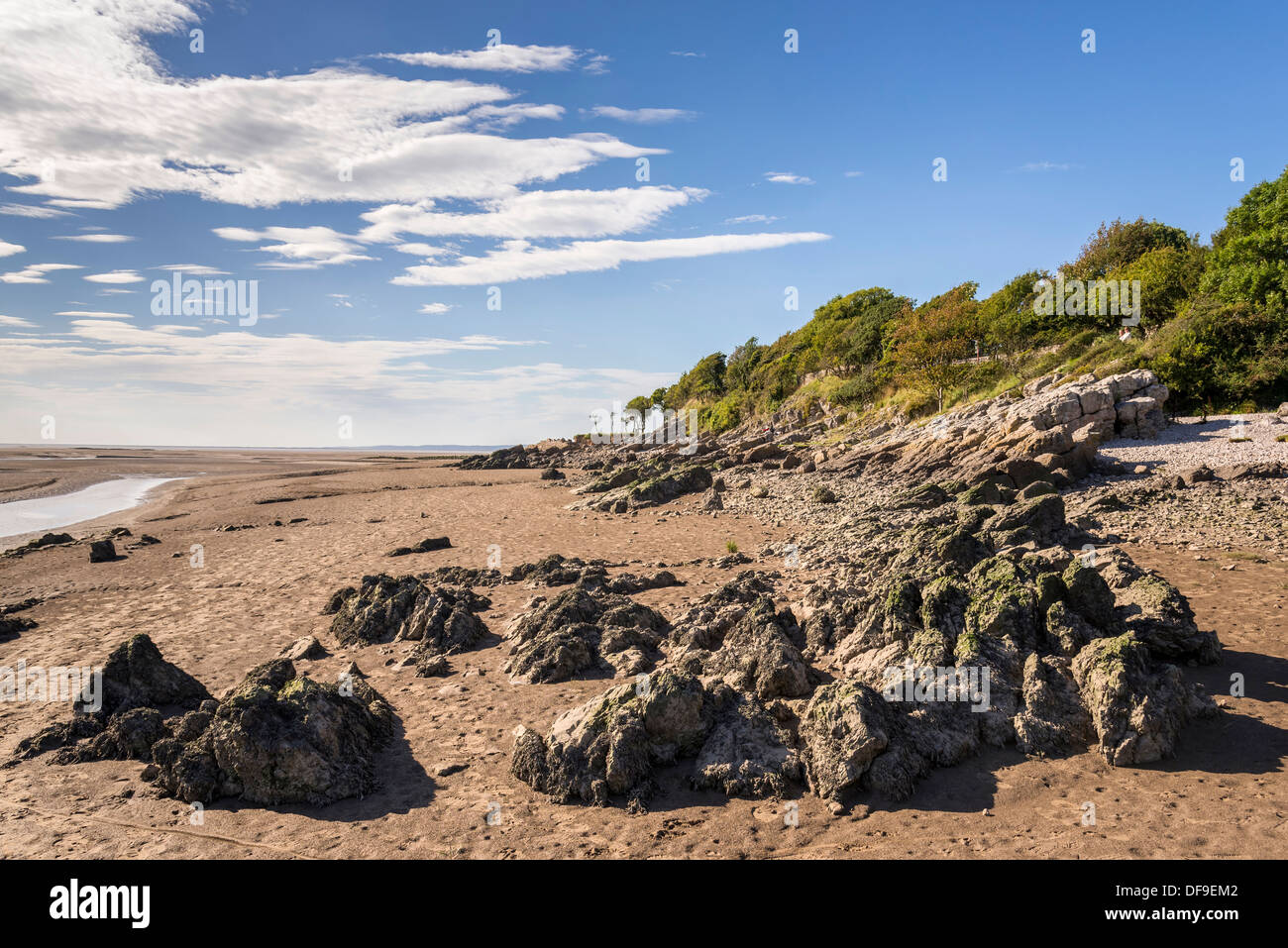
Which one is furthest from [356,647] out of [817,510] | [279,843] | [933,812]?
[817,510]

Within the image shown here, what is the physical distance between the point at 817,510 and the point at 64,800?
80.2ft

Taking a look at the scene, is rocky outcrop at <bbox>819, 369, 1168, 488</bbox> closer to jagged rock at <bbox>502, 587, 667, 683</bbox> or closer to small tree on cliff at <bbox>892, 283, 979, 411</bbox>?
small tree on cliff at <bbox>892, 283, 979, 411</bbox>

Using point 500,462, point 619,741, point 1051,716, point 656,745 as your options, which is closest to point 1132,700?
point 1051,716

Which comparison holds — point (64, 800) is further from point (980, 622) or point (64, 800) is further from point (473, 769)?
point (980, 622)

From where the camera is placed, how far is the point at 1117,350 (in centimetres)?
4497

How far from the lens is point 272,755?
25.9 feet

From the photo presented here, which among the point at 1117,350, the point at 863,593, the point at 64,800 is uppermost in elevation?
the point at 1117,350

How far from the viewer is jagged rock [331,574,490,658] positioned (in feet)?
43.3

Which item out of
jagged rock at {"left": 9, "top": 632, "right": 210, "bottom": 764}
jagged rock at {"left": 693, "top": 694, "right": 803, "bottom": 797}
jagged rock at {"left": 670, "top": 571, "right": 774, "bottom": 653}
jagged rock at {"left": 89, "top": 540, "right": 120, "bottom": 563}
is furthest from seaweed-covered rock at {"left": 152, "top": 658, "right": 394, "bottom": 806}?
jagged rock at {"left": 89, "top": 540, "right": 120, "bottom": 563}

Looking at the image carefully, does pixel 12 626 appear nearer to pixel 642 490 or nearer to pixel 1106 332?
pixel 642 490

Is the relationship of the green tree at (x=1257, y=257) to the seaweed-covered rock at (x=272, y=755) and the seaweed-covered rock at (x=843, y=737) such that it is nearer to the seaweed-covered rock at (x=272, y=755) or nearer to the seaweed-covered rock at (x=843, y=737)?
the seaweed-covered rock at (x=843, y=737)

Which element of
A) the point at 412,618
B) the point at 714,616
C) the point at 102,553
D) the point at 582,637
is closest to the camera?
the point at 582,637

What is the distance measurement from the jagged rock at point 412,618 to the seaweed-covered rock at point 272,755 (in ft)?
13.5

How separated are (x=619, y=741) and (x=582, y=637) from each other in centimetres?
425
